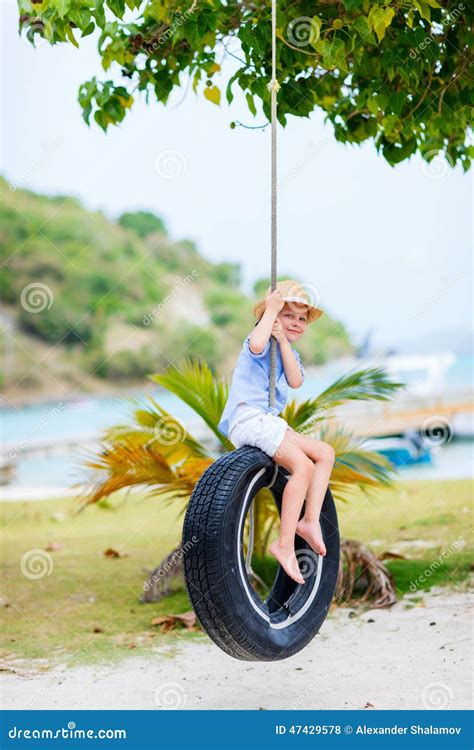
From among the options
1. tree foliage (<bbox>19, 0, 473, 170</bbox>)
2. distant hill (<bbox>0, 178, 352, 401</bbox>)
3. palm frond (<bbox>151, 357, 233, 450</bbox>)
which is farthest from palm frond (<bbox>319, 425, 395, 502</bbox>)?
distant hill (<bbox>0, 178, 352, 401</bbox>)

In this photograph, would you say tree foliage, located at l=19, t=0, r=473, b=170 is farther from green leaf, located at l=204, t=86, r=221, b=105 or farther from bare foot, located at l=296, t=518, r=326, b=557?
bare foot, located at l=296, t=518, r=326, b=557

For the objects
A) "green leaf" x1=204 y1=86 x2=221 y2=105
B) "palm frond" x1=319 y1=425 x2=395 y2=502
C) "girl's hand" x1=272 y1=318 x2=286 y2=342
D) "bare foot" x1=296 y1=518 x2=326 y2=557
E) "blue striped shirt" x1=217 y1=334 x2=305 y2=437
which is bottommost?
"palm frond" x1=319 y1=425 x2=395 y2=502

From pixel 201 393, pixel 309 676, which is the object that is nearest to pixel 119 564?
pixel 201 393

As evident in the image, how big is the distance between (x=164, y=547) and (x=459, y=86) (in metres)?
4.05

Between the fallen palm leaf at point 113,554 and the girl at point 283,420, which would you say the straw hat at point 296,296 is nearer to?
the girl at point 283,420

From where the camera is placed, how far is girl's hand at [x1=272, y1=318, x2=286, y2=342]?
3.21 m

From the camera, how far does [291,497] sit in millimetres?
3131

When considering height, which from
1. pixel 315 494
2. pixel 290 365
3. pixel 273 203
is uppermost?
pixel 273 203

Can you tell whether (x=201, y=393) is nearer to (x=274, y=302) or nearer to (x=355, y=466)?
(x=355, y=466)

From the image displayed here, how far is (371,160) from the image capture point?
46.1 metres

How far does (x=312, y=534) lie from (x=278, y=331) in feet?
2.25

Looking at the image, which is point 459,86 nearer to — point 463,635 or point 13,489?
point 463,635

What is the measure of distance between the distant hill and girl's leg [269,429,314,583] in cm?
2711

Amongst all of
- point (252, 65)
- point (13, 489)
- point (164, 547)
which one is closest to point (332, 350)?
point (13, 489)
